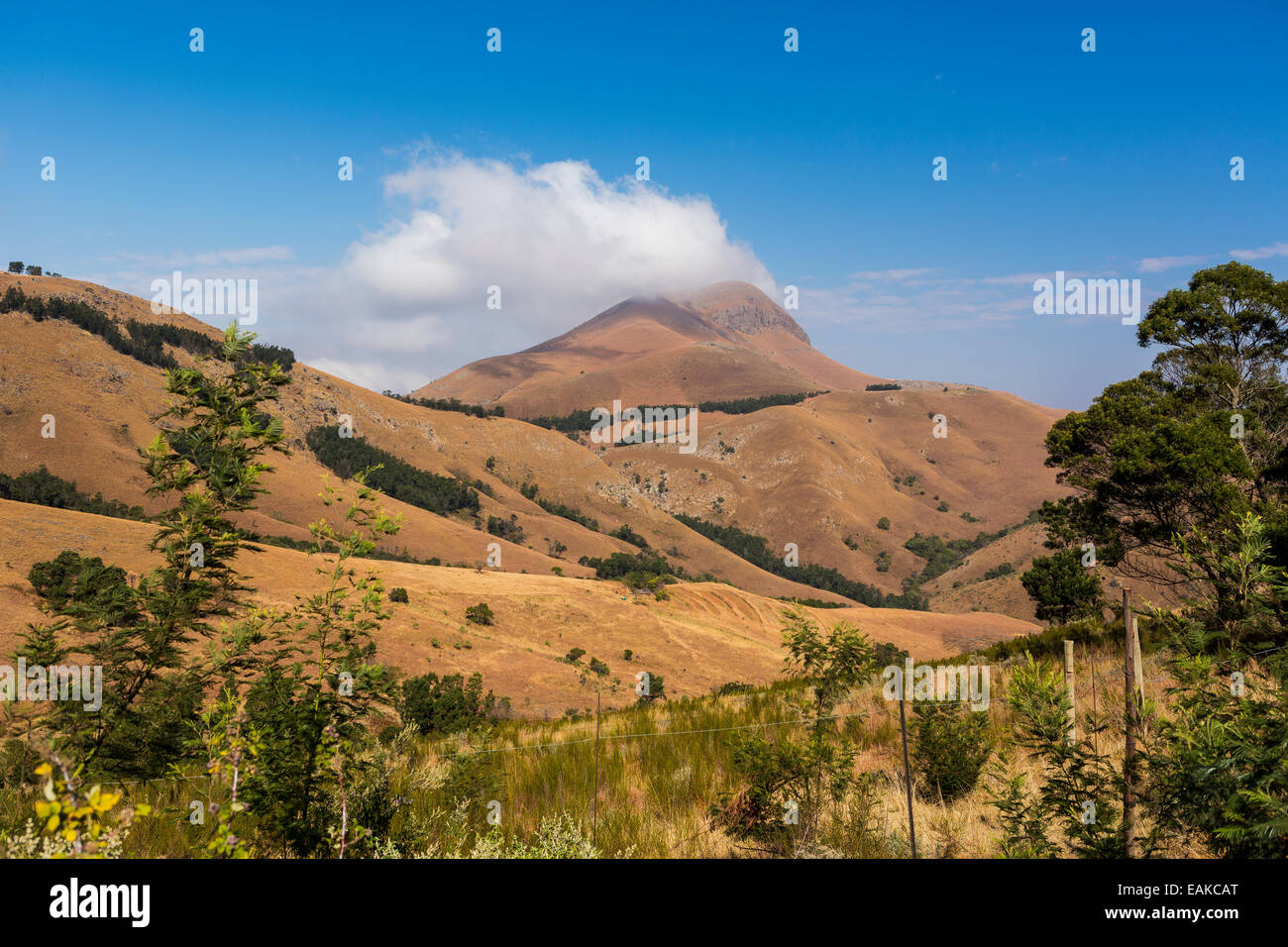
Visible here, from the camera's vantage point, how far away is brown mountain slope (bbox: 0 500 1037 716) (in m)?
26.0

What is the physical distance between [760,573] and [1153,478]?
8328 cm

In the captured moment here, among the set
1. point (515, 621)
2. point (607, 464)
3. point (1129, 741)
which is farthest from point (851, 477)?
point (1129, 741)

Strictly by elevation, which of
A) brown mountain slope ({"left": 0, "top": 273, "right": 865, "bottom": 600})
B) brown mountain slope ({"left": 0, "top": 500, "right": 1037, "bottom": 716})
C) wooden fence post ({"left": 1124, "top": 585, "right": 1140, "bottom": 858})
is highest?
brown mountain slope ({"left": 0, "top": 273, "right": 865, "bottom": 600})

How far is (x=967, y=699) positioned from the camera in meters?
8.52

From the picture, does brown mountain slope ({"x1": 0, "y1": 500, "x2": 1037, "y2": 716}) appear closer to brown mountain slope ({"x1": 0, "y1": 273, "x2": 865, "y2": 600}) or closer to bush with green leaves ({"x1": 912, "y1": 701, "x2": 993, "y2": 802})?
brown mountain slope ({"x1": 0, "y1": 273, "x2": 865, "y2": 600})

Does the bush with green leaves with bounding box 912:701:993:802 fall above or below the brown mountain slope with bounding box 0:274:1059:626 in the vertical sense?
below

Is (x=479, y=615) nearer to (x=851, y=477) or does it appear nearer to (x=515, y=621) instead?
(x=515, y=621)

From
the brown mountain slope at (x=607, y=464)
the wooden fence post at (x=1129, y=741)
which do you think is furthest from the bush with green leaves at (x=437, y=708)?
the wooden fence post at (x=1129, y=741)

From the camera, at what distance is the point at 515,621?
112 feet

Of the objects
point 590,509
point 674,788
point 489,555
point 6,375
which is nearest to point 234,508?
point 674,788

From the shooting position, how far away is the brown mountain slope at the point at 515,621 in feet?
85.4

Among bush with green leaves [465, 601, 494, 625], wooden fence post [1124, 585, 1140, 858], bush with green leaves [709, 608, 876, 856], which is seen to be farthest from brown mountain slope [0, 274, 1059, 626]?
wooden fence post [1124, 585, 1140, 858]
